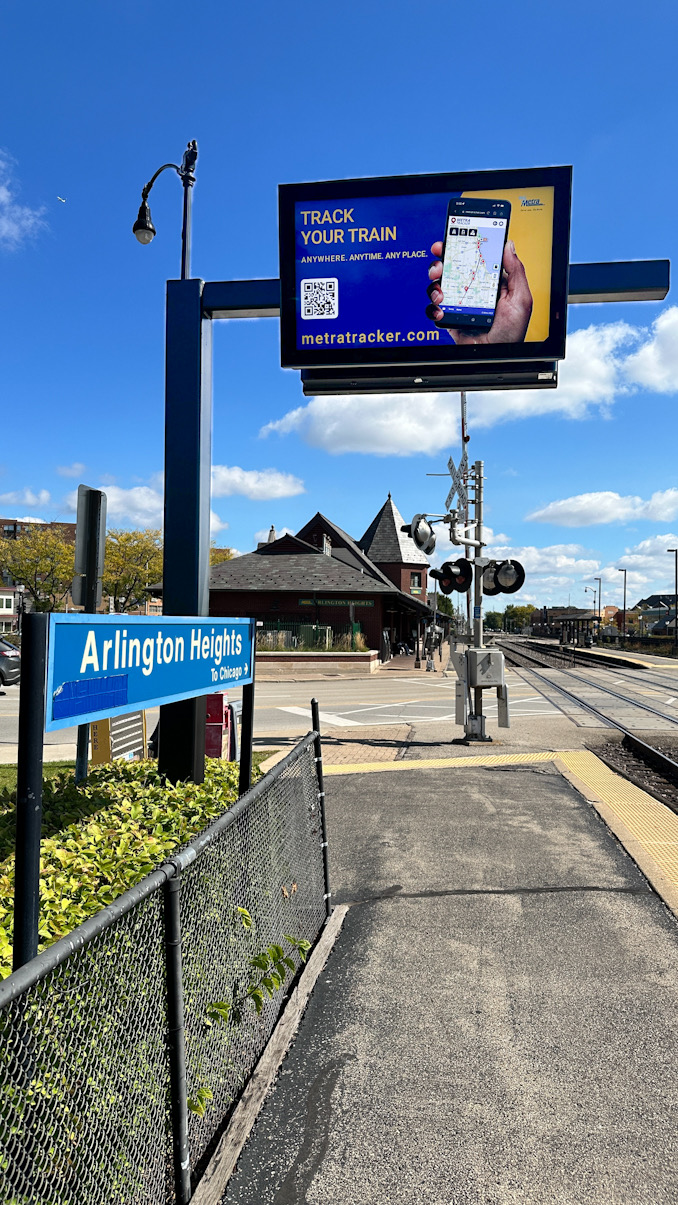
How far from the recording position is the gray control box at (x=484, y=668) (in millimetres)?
12828

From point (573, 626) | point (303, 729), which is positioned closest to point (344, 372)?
point (303, 729)

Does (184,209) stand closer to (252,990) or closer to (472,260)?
(472,260)

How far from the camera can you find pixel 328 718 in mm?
17125

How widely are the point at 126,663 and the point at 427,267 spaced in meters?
5.70

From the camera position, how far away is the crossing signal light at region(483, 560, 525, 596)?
13055 mm

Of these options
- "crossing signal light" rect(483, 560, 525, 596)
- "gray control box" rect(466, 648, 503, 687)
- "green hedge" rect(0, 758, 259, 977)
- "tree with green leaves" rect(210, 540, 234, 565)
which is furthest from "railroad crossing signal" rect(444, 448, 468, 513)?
"tree with green leaves" rect(210, 540, 234, 565)

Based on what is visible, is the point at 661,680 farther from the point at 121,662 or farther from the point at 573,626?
the point at 573,626

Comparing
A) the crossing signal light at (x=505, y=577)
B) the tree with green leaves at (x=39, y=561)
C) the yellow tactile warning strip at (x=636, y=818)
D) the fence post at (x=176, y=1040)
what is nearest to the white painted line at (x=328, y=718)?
the crossing signal light at (x=505, y=577)

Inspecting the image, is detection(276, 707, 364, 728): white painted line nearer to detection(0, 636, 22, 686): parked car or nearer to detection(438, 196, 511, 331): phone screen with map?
detection(438, 196, 511, 331): phone screen with map

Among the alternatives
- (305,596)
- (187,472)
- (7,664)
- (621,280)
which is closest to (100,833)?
(187,472)

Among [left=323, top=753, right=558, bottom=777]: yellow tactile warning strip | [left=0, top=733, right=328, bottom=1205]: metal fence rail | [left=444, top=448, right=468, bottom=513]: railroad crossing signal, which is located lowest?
[left=323, top=753, right=558, bottom=777]: yellow tactile warning strip

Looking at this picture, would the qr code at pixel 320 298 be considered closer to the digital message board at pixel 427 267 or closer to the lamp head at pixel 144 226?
the digital message board at pixel 427 267

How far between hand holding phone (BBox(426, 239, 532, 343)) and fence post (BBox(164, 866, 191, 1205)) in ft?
19.9

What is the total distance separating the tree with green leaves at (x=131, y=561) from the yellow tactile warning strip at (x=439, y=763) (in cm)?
5476
